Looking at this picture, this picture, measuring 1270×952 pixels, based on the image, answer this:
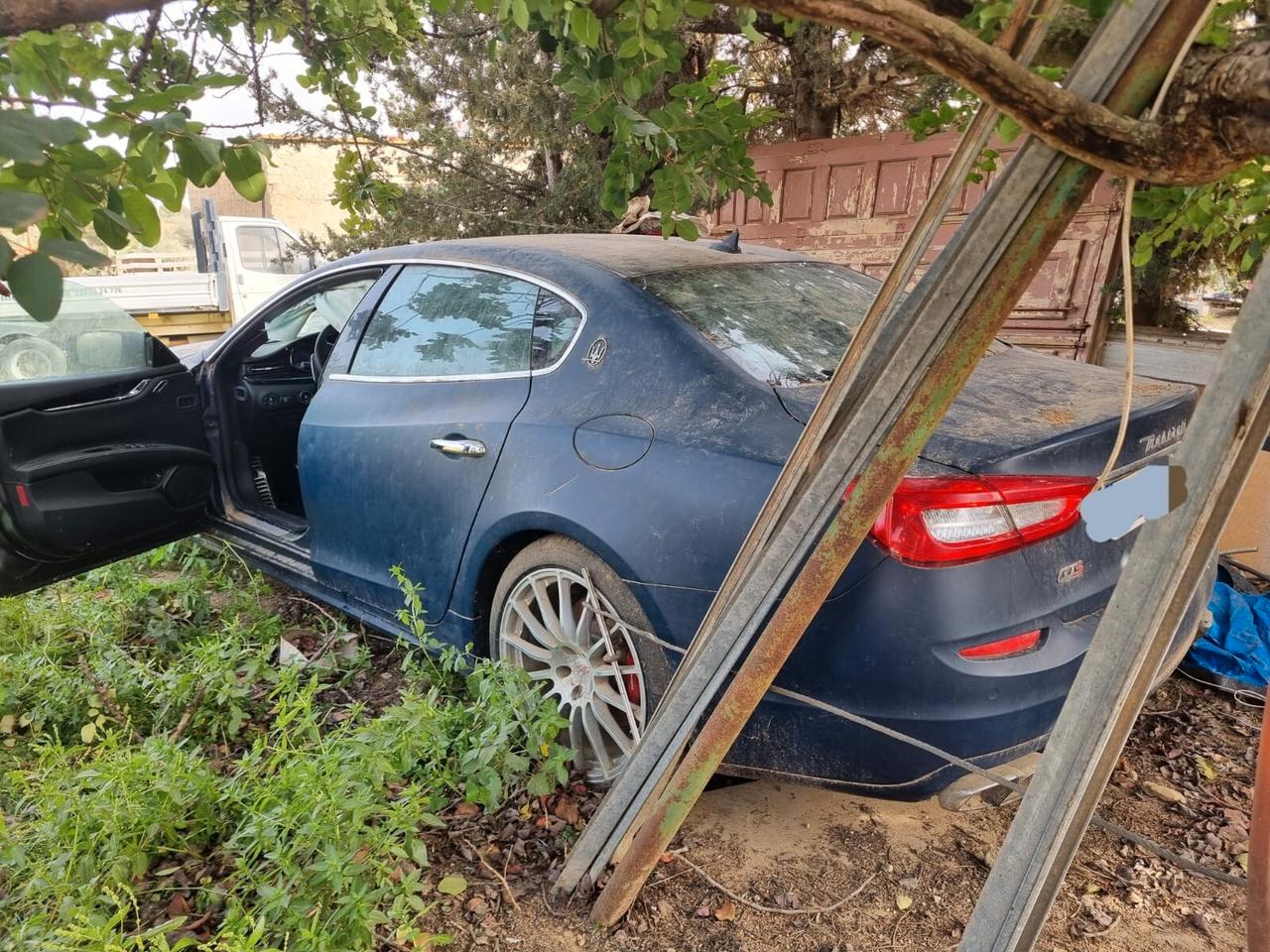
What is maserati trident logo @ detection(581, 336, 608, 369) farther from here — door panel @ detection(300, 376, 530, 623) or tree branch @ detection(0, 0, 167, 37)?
tree branch @ detection(0, 0, 167, 37)

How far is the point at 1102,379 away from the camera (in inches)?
87.7

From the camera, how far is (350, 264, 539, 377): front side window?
8.25 ft

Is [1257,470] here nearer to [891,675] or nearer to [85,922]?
[891,675]

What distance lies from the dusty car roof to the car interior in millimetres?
857

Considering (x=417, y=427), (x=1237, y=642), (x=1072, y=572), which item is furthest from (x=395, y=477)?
(x=1237, y=642)

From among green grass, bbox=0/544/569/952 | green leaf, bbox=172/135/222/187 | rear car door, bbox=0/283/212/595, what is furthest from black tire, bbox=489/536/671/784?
rear car door, bbox=0/283/212/595

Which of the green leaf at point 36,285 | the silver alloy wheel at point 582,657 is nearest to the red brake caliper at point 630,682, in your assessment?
the silver alloy wheel at point 582,657

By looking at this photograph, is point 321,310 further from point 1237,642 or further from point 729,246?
point 1237,642

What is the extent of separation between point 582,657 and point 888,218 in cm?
535

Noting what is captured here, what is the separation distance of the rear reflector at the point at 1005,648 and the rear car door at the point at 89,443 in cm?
308

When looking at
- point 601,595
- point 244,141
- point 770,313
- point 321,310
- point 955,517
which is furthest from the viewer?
point 321,310

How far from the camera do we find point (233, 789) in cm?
204

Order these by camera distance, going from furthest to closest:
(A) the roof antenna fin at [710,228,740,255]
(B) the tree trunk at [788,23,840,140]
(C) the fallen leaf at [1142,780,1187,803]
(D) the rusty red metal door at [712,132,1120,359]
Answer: (B) the tree trunk at [788,23,840,140] < (D) the rusty red metal door at [712,132,1120,359] < (A) the roof antenna fin at [710,228,740,255] < (C) the fallen leaf at [1142,780,1187,803]

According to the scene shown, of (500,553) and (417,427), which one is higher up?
(417,427)
